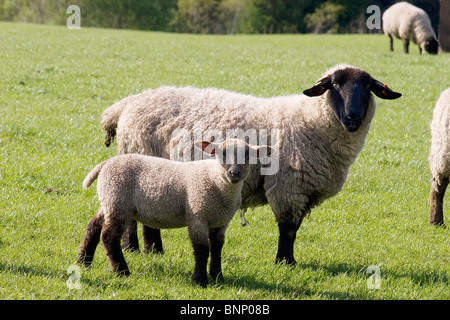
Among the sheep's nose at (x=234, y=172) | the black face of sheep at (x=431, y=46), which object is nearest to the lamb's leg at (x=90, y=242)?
the sheep's nose at (x=234, y=172)

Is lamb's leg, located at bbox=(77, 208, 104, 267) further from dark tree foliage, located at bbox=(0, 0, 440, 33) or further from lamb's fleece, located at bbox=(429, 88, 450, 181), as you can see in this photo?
dark tree foliage, located at bbox=(0, 0, 440, 33)

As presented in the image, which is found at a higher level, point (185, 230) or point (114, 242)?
point (114, 242)

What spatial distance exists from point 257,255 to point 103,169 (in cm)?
195

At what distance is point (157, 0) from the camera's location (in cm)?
7700

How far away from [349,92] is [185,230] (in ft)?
8.36

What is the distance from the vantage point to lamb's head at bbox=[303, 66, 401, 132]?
6.10m

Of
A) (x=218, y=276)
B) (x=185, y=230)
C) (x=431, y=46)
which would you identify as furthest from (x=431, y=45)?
(x=218, y=276)

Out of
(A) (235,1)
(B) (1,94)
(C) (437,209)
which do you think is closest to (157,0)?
(A) (235,1)

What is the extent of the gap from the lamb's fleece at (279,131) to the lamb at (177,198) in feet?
3.22

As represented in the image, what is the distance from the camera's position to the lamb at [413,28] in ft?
88.6

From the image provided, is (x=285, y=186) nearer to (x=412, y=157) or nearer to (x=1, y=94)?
(x=412, y=157)

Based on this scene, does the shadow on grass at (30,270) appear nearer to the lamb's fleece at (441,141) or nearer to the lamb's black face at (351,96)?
the lamb's black face at (351,96)

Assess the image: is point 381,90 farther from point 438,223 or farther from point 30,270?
point 30,270

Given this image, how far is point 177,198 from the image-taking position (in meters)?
5.36
